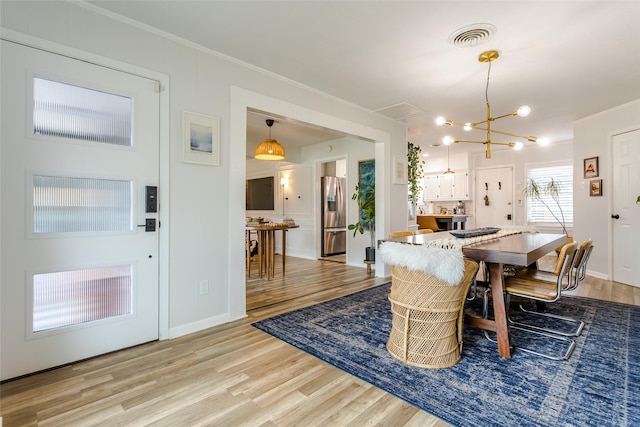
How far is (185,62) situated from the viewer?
8.98 feet

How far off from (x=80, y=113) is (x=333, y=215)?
5.25 meters

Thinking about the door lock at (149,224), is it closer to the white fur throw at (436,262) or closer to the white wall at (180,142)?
the white wall at (180,142)

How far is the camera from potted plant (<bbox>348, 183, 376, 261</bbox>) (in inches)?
207

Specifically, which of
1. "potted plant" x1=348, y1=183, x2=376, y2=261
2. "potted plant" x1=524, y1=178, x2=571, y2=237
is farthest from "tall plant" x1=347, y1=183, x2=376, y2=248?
"potted plant" x1=524, y1=178, x2=571, y2=237

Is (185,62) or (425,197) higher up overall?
(185,62)

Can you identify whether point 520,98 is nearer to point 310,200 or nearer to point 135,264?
point 310,200

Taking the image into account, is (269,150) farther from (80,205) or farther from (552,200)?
(552,200)

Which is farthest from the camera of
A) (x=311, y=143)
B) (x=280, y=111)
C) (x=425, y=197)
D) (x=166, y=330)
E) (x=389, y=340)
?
(x=425, y=197)

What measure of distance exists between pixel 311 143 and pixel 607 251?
5.35 m

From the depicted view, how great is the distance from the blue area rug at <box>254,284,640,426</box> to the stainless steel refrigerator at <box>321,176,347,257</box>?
3.86m

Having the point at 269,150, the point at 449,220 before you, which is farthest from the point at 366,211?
the point at 449,220

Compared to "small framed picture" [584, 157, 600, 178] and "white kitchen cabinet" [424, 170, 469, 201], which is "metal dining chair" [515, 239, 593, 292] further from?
"white kitchen cabinet" [424, 170, 469, 201]

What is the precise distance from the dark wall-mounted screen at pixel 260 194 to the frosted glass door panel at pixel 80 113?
17.6 ft

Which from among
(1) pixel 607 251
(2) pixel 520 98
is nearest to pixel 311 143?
(2) pixel 520 98
